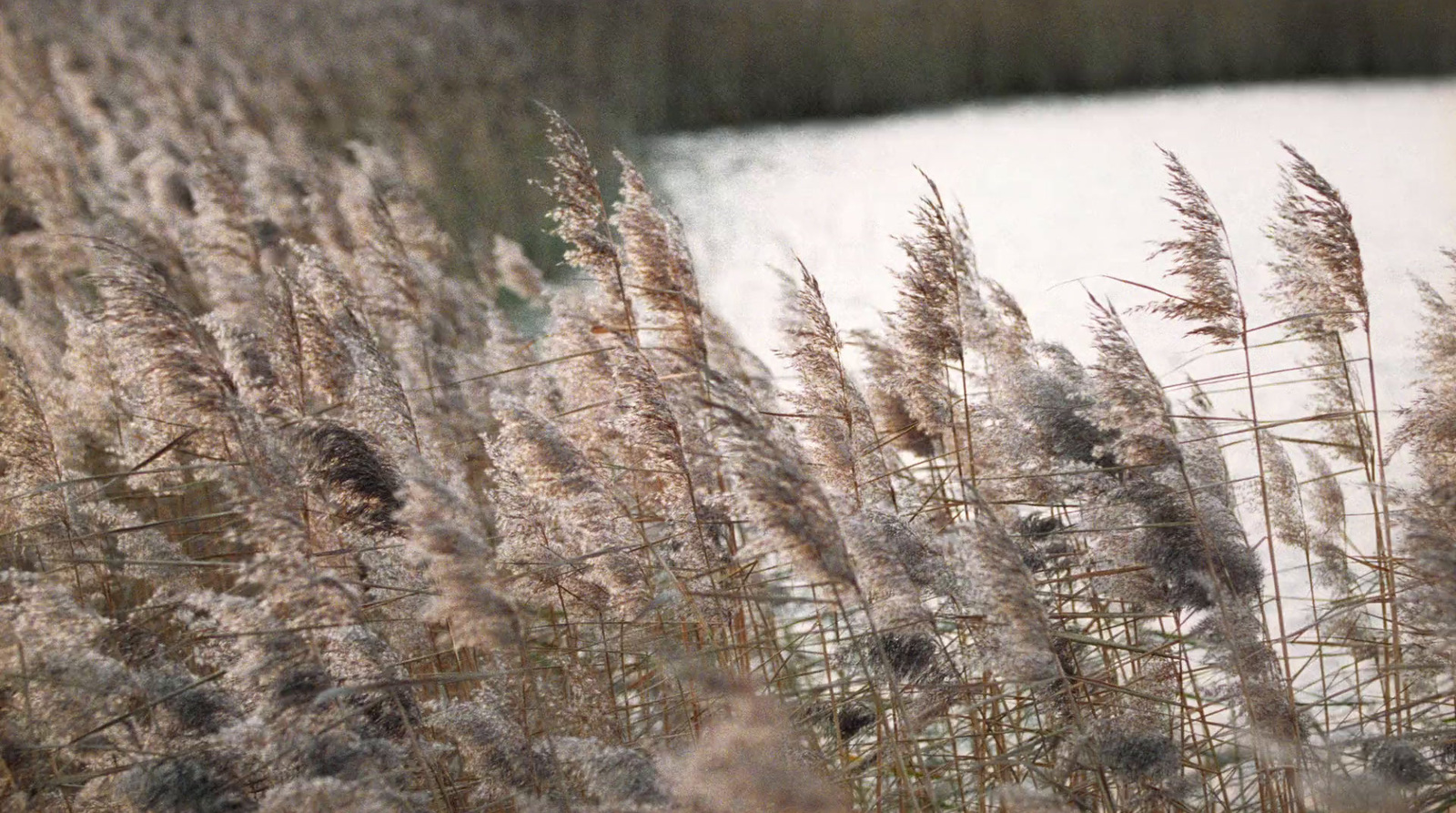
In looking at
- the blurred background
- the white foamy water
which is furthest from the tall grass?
the blurred background

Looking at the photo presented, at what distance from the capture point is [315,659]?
7.83 feet

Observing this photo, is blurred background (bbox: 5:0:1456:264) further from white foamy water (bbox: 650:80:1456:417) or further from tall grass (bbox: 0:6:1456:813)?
tall grass (bbox: 0:6:1456:813)

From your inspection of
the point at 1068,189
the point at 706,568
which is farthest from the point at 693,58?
the point at 706,568

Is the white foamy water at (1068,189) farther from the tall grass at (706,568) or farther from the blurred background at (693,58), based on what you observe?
the tall grass at (706,568)

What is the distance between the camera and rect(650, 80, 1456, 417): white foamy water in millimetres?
7043

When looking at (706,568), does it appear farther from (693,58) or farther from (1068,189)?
(693,58)

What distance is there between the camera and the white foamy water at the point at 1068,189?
7043mm

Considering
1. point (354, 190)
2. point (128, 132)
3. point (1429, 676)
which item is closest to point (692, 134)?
point (128, 132)

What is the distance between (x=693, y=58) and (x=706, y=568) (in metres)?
15.0

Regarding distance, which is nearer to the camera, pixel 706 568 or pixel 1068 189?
pixel 706 568

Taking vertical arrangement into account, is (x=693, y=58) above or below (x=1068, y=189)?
above

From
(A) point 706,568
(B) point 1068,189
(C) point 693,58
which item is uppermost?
(C) point 693,58

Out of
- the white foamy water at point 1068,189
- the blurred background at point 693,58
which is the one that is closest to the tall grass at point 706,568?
the white foamy water at point 1068,189

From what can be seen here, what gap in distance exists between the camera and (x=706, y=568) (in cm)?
328
